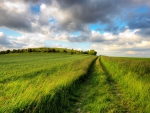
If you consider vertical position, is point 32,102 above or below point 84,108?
above

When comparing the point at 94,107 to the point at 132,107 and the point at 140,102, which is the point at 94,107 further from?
the point at 140,102

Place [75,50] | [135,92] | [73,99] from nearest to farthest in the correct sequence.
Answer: [73,99]
[135,92]
[75,50]

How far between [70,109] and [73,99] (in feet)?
4.01

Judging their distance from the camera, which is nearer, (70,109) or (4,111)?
(4,111)

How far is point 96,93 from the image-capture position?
882 cm

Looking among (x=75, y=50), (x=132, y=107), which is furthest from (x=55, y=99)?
(x=75, y=50)

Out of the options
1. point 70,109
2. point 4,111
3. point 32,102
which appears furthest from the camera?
point 70,109

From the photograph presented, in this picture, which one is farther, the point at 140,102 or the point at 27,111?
the point at 140,102

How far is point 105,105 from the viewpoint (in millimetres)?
6715

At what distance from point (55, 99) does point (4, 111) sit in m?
2.28

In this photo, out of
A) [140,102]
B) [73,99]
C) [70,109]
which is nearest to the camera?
[70,109]

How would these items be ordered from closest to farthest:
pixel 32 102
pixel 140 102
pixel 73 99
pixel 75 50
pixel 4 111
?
pixel 4 111 → pixel 32 102 → pixel 140 102 → pixel 73 99 → pixel 75 50

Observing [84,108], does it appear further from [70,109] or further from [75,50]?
[75,50]

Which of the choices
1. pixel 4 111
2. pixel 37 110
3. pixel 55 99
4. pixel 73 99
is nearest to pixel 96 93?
pixel 73 99
